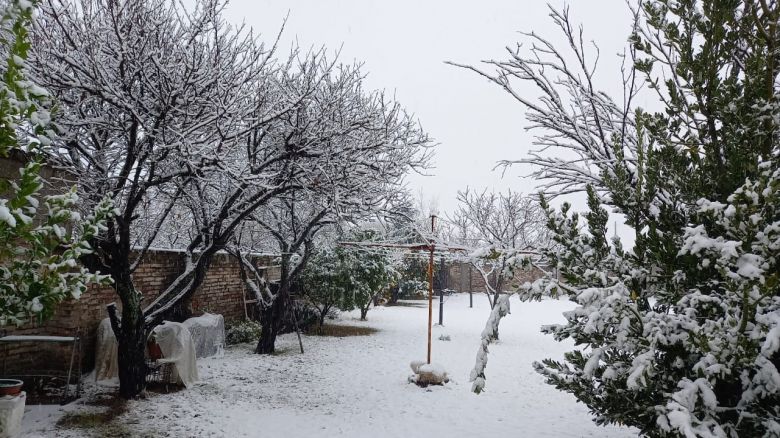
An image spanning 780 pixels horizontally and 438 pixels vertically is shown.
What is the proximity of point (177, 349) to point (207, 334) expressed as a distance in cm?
221

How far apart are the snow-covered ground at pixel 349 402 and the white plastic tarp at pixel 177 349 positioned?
250 mm

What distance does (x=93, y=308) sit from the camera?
6770mm

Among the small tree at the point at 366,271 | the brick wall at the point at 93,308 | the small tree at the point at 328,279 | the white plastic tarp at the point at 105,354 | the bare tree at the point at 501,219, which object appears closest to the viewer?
the brick wall at the point at 93,308

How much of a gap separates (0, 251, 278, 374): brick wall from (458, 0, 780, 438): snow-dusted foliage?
6.12 metres

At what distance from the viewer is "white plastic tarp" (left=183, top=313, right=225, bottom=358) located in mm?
8562

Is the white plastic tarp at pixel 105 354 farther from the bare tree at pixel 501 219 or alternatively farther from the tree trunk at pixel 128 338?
the bare tree at pixel 501 219

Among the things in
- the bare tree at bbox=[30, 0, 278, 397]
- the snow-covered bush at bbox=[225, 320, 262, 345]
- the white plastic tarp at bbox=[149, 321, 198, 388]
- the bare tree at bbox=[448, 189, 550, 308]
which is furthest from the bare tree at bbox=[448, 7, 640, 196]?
the bare tree at bbox=[448, 189, 550, 308]

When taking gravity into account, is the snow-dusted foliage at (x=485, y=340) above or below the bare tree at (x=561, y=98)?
below

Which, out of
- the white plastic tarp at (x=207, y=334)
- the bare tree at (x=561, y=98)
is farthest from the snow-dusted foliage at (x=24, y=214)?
the white plastic tarp at (x=207, y=334)

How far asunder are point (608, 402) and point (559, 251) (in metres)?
0.75

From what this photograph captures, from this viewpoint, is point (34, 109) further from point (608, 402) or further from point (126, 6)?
point (126, 6)

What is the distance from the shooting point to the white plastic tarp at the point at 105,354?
6488mm

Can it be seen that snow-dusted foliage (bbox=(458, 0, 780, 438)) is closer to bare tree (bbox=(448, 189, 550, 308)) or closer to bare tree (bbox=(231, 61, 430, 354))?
bare tree (bbox=(231, 61, 430, 354))

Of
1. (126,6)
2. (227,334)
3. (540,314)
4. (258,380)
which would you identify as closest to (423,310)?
(540,314)
